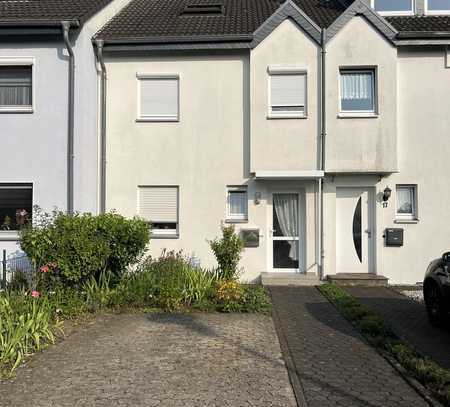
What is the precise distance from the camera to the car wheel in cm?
681

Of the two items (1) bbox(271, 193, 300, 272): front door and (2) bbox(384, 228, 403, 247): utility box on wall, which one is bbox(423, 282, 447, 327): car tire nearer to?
(2) bbox(384, 228, 403, 247): utility box on wall

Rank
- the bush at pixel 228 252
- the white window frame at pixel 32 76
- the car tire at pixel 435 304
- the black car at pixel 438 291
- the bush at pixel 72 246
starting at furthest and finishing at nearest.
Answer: the white window frame at pixel 32 76 → the bush at pixel 228 252 → the bush at pixel 72 246 → the car tire at pixel 435 304 → the black car at pixel 438 291

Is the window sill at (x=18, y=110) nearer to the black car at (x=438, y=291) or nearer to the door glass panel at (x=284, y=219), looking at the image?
the door glass panel at (x=284, y=219)

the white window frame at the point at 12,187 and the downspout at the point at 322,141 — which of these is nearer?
the white window frame at the point at 12,187

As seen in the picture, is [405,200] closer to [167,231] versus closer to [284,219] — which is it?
[284,219]

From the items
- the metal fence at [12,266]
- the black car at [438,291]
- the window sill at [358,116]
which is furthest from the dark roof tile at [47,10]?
the black car at [438,291]

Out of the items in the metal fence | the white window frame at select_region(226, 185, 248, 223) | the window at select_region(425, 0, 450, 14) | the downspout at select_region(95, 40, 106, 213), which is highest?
the window at select_region(425, 0, 450, 14)

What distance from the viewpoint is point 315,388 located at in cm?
462

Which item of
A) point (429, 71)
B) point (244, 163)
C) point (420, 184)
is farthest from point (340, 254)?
point (429, 71)

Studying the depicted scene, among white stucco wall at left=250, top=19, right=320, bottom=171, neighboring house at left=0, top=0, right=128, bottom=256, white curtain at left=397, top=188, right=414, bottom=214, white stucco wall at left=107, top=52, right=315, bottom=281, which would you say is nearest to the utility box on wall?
white curtain at left=397, top=188, right=414, bottom=214

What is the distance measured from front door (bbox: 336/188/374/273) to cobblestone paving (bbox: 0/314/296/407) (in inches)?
194

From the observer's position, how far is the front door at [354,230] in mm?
11461

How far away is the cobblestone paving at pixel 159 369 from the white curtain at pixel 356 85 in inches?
265

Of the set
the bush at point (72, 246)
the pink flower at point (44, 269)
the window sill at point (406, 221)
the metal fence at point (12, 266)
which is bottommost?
the metal fence at point (12, 266)
